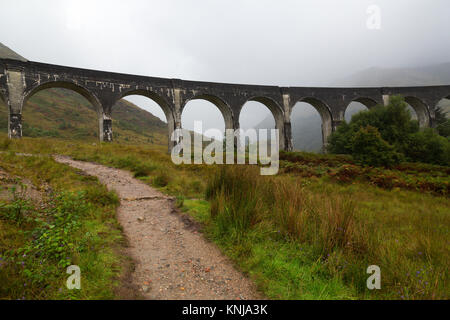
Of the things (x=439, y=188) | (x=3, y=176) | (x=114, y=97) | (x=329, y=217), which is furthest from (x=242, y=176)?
(x=114, y=97)

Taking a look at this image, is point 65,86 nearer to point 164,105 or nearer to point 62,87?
point 62,87

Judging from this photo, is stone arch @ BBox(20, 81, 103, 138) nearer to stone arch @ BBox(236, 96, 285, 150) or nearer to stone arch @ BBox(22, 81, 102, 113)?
stone arch @ BBox(22, 81, 102, 113)

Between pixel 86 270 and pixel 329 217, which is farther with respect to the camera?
pixel 329 217

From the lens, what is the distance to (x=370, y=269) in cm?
247

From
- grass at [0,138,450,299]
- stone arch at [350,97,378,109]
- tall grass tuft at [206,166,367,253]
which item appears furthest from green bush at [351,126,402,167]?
tall grass tuft at [206,166,367,253]

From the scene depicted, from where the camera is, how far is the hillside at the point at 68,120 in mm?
32919

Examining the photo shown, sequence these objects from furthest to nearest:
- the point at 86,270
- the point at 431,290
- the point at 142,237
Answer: the point at 142,237 < the point at 86,270 < the point at 431,290

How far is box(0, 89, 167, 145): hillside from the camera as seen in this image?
32.9 metres

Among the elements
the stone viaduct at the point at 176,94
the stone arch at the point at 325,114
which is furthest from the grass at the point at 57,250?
the stone arch at the point at 325,114

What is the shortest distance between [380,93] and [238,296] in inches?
1226

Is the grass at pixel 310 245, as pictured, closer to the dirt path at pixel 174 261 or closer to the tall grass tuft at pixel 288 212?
the tall grass tuft at pixel 288 212

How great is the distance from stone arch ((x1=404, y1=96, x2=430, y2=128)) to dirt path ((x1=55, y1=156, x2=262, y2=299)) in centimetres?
3330

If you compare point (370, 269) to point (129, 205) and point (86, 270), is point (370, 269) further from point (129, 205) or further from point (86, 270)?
point (129, 205)

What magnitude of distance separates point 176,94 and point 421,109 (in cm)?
2901
